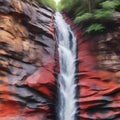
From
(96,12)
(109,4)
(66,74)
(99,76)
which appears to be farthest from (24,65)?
(109,4)

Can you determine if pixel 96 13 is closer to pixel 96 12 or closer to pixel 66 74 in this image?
pixel 96 12

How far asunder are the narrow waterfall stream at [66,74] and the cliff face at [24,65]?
523 millimetres

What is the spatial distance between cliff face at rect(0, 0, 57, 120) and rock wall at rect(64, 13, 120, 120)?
1470 mm

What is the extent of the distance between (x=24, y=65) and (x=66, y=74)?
2.46m

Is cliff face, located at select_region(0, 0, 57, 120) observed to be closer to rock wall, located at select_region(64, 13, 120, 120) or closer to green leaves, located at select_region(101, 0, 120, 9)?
rock wall, located at select_region(64, 13, 120, 120)

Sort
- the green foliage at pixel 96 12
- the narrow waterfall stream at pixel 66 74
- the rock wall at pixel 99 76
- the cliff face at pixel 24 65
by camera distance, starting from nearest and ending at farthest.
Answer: the cliff face at pixel 24 65
the rock wall at pixel 99 76
the narrow waterfall stream at pixel 66 74
the green foliage at pixel 96 12

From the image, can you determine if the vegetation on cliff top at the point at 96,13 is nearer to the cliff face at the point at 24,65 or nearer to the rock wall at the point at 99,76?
the rock wall at the point at 99,76

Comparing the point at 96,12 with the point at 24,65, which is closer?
the point at 24,65

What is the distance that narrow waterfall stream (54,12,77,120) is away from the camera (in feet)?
45.7

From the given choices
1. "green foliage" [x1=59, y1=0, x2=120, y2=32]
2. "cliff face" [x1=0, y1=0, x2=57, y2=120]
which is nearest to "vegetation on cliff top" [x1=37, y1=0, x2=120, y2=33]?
"green foliage" [x1=59, y1=0, x2=120, y2=32]

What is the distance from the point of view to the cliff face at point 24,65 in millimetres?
12609

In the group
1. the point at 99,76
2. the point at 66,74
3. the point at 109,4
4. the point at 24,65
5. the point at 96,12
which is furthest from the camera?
the point at 96,12

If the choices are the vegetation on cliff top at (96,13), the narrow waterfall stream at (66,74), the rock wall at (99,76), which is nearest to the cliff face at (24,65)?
the narrow waterfall stream at (66,74)

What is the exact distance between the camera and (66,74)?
1530cm
